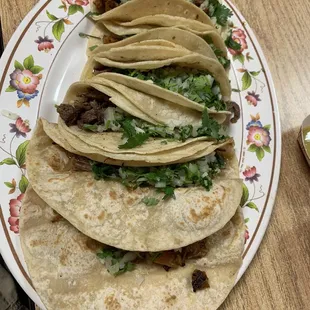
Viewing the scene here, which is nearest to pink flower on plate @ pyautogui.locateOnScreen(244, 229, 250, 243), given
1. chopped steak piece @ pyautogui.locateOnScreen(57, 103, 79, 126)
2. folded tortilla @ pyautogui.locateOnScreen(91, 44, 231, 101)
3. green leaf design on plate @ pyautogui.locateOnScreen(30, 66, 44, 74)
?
folded tortilla @ pyautogui.locateOnScreen(91, 44, 231, 101)

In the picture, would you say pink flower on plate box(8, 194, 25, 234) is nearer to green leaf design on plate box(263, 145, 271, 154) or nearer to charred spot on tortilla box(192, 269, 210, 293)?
charred spot on tortilla box(192, 269, 210, 293)

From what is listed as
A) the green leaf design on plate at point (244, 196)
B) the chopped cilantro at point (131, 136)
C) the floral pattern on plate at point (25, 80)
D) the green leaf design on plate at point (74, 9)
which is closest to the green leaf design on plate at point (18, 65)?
the floral pattern on plate at point (25, 80)

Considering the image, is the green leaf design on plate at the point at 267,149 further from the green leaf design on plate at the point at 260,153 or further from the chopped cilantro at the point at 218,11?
the chopped cilantro at the point at 218,11

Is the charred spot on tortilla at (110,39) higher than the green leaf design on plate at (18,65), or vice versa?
the green leaf design on plate at (18,65)

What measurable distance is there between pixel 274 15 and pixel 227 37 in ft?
2.02

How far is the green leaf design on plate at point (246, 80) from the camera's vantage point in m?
2.62

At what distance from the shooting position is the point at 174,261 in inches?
79.1

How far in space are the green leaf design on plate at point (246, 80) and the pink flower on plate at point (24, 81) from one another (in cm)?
126

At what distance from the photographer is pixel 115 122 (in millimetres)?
2139

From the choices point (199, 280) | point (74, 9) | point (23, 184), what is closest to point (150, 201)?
point (199, 280)

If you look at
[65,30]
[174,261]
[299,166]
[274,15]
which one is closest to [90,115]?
[65,30]

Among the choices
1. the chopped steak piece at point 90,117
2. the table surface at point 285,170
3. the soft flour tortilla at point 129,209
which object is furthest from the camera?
the table surface at point 285,170

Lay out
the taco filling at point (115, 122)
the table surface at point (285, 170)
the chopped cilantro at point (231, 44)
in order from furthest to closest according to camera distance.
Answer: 1. the chopped cilantro at point (231, 44)
2. the table surface at point (285, 170)
3. the taco filling at point (115, 122)

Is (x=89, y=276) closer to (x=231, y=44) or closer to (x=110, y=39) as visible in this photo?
(x=110, y=39)
